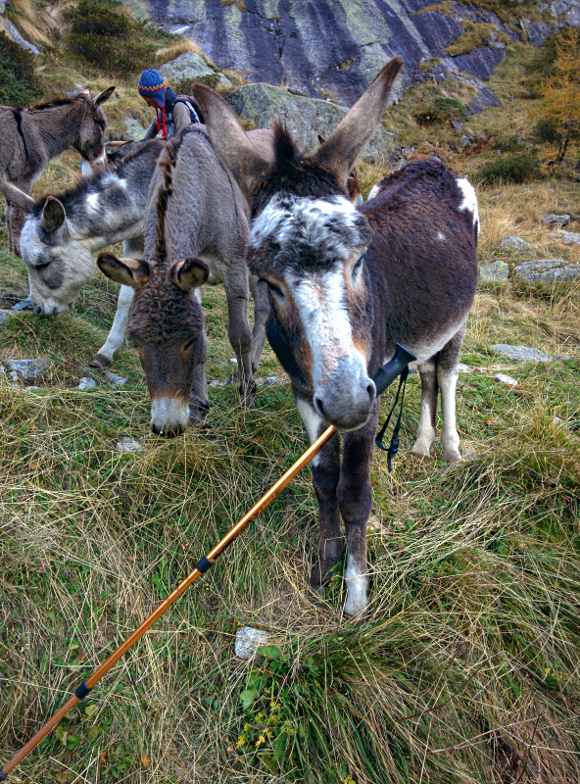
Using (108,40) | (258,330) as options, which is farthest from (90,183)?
(108,40)

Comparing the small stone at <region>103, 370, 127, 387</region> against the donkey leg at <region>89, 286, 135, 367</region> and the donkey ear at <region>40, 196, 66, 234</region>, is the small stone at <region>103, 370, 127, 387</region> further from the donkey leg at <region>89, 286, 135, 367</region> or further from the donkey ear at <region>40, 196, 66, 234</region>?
the donkey ear at <region>40, 196, 66, 234</region>

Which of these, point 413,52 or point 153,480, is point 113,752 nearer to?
point 153,480

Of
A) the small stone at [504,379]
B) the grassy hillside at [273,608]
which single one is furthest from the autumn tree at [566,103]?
the grassy hillside at [273,608]

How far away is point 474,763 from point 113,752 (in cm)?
152

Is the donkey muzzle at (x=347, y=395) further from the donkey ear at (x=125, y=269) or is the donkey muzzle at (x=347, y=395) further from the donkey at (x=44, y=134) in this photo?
the donkey at (x=44, y=134)

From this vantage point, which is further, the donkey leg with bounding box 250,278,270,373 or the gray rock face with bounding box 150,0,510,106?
the gray rock face with bounding box 150,0,510,106

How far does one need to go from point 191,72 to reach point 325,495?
16880 mm

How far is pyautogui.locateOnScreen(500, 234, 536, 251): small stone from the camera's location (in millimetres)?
9195

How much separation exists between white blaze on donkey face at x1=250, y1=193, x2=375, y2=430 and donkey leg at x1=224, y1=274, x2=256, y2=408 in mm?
2140

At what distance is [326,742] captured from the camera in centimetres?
202

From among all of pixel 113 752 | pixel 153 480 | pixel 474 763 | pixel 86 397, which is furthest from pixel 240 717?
pixel 86 397

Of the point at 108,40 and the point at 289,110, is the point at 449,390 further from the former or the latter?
the point at 108,40

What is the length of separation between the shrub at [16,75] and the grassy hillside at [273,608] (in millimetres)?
10156

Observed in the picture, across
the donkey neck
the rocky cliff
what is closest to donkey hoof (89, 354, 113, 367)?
the donkey neck
